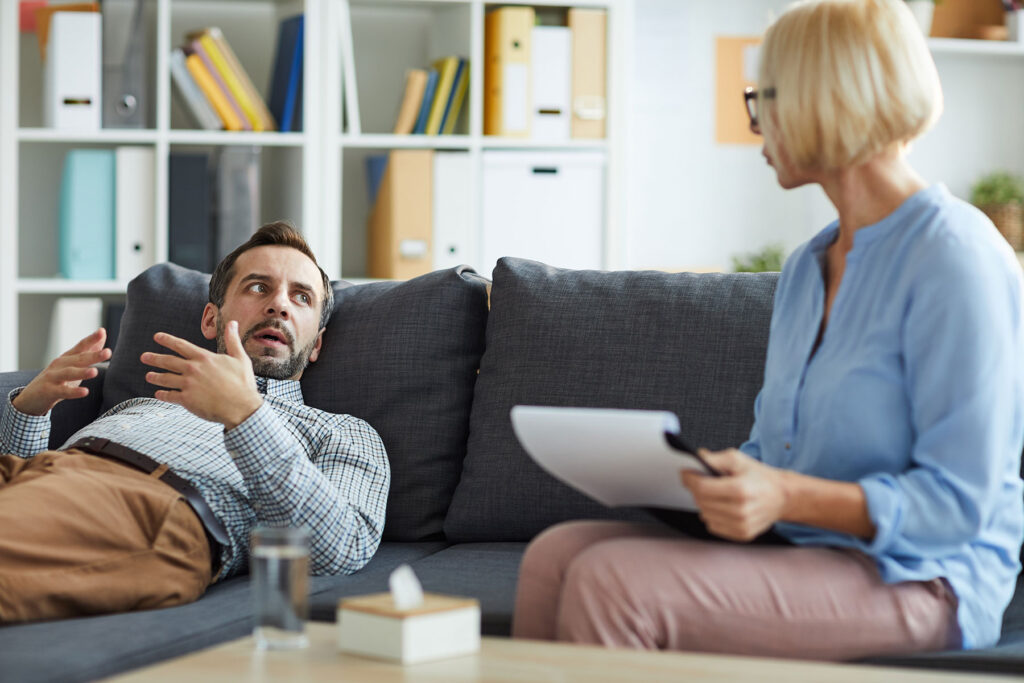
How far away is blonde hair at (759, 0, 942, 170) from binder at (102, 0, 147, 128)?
2.52m

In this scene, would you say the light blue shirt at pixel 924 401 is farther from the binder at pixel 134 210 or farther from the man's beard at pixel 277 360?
the binder at pixel 134 210

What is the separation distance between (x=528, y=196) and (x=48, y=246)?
1.48 metres

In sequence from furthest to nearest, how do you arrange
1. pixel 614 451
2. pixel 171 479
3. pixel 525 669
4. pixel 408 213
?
pixel 408 213
pixel 171 479
pixel 614 451
pixel 525 669

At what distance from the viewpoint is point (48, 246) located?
3.60 m

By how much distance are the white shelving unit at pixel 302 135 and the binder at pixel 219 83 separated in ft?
0.21

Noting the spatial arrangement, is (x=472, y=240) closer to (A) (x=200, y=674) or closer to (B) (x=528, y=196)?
(B) (x=528, y=196)

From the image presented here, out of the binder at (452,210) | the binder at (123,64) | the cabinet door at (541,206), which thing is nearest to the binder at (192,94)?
the binder at (123,64)

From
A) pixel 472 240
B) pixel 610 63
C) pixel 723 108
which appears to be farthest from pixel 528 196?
pixel 723 108

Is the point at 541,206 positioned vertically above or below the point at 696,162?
below

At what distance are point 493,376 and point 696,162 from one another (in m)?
2.19

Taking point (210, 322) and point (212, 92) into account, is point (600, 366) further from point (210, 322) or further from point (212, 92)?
point (212, 92)

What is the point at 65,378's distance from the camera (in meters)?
1.79

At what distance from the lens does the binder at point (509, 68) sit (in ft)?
11.2

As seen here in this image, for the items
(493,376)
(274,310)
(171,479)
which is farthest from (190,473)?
(493,376)
